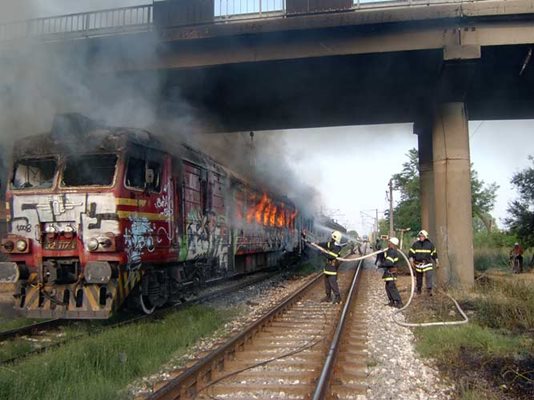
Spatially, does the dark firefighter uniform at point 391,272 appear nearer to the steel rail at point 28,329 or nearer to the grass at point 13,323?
the steel rail at point 28,329

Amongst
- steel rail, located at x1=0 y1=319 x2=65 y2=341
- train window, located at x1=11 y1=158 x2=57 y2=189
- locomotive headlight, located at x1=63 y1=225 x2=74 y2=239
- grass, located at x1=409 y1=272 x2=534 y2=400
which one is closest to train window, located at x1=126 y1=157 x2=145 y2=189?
locomotive headlight, located at x1=63 y1=225 x2=74 y2=239

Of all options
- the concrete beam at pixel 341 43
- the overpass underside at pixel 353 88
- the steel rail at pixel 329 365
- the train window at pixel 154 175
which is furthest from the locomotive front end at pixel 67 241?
the overpass underside at pixel 353 88

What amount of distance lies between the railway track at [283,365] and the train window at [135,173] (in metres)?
2.93

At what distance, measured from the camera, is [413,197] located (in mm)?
47094

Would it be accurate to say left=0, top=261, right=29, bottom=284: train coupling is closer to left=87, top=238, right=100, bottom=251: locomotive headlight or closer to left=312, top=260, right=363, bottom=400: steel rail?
left=87, top=238, right=100, bottom=251: locomotive headlight

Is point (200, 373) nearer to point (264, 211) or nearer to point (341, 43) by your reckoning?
Answer: point (341, 43)

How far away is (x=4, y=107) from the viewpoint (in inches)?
367

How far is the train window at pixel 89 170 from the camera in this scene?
7.91 meters

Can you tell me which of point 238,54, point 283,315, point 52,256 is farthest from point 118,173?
point 238,54

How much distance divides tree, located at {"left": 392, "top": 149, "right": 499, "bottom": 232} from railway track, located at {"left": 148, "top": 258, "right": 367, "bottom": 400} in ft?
118

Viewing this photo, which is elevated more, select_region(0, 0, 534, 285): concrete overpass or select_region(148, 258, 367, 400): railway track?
select_region(0, 0, 534, 285): concrete overpass

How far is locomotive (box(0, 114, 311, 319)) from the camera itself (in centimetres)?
750

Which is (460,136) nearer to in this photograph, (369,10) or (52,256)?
(369,10)

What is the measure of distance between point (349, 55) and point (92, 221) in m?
7.88
